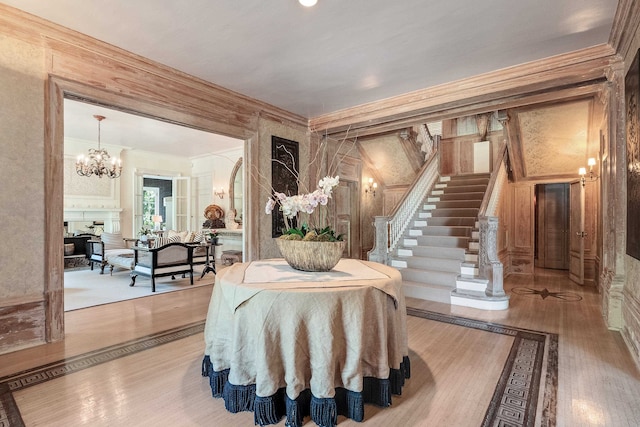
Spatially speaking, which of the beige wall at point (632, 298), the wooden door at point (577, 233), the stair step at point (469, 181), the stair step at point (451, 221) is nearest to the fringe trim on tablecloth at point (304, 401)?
the beige wall at point (632, 298)

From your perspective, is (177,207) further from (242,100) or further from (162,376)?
(162,376)

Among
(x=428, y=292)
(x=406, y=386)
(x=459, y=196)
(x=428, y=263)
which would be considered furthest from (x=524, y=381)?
(x=459, y=196)

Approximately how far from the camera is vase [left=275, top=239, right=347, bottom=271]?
232 cm

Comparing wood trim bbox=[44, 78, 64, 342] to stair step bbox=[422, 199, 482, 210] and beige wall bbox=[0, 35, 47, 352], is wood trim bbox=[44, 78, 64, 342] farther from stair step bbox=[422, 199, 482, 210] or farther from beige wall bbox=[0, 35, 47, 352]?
stair step bbox=[422, 199, 482, 210]

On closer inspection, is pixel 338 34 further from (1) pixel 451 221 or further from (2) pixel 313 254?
(1) pixel 451 221

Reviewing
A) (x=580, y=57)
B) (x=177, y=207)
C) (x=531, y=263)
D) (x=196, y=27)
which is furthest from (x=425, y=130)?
(x=177, y=207)

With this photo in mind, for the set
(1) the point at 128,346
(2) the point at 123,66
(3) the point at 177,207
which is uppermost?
(2) the point at 123,66

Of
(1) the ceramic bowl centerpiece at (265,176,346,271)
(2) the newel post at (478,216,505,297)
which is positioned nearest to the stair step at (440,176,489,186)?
(2) the newel post at (478,216,505,297)

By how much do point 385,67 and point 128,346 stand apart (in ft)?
13.0

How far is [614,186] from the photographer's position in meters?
3.42

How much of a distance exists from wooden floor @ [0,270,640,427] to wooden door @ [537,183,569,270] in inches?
169

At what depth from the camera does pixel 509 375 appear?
239 centimetres

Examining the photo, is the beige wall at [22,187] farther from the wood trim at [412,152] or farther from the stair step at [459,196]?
the stair step at [459,196]

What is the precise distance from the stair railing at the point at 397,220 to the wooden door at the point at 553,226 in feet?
10.1
